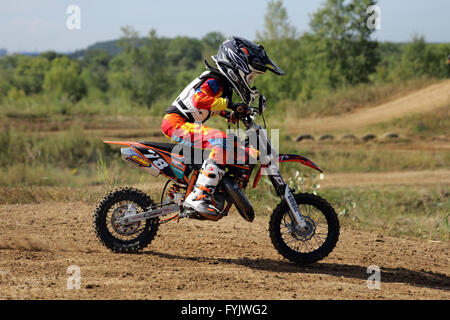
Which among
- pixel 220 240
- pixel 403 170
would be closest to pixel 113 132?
pixel 403 170

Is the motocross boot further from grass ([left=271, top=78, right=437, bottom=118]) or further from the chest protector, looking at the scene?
grass ([left=271, top=78, right=437, bottom=118])

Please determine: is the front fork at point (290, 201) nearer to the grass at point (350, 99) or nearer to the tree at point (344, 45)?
the grass at point (350, 99)

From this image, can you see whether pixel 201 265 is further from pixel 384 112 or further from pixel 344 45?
pixel 344 45

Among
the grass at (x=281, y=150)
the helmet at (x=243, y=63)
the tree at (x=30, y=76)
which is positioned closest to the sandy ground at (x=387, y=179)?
the grass at (x=281, y=150)

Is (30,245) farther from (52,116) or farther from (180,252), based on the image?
(52,116)

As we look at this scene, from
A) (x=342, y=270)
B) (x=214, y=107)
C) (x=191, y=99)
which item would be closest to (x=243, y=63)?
(x=214, y=107)

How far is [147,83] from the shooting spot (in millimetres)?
38250

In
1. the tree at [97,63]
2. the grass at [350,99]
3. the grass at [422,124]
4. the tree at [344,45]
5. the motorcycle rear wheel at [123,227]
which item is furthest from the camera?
the tree at [97,63]

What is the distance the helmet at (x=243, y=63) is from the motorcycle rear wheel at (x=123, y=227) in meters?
1.65

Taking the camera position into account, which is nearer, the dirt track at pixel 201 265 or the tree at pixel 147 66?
the dirt track at pixel 201 265

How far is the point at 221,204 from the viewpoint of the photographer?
5.75 m

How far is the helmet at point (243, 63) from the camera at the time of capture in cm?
564

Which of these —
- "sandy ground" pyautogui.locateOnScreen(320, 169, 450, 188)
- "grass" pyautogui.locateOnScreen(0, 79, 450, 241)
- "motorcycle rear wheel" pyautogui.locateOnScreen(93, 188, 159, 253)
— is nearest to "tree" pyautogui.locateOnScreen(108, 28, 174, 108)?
"grass" pyautogui.locateOnScreen(0, 79, 450, 241)

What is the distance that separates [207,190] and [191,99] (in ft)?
3.40
